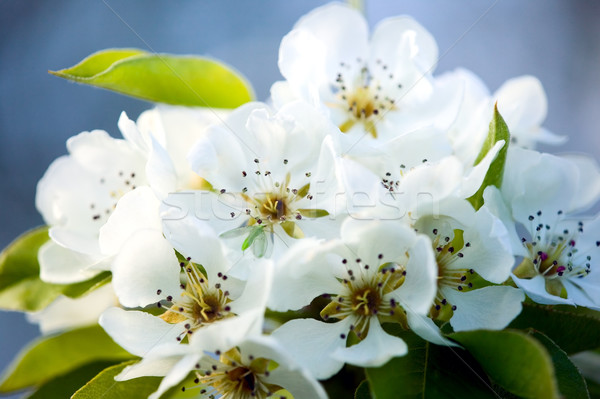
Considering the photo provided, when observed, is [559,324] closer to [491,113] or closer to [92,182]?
[491,113]

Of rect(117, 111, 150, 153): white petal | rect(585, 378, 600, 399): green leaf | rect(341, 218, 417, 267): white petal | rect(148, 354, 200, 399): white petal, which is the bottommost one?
rect(585, 378, 600, 399): green leaf

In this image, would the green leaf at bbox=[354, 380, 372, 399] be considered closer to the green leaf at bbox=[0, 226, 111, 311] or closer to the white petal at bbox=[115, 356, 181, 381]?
the white petal at bbox=[115, 356, 181, 381]

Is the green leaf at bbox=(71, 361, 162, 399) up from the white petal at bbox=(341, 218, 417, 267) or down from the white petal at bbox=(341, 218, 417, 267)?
down

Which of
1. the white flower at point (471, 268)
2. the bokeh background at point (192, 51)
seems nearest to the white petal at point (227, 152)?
the white flower at point (471, 268)

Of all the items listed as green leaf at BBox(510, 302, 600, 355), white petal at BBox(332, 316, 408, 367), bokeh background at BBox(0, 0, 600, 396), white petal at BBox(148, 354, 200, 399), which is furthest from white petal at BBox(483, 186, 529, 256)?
bokeh background at BBox(0, 0, 600, 396)

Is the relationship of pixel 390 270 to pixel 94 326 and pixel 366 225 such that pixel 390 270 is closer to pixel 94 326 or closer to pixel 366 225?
pixel 366 225
